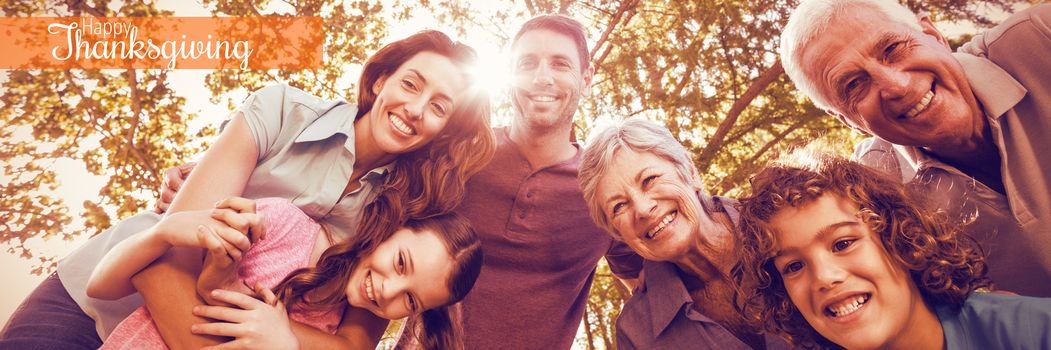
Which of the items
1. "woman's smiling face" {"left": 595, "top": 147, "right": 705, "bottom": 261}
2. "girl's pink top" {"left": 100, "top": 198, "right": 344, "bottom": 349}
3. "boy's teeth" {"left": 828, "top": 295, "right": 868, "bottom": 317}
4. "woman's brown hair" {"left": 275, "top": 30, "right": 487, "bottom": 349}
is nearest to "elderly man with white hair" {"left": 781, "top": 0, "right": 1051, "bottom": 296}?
"boy's teeth" {"left": 828, "top": 295, "right": 868, "bottom": 317}

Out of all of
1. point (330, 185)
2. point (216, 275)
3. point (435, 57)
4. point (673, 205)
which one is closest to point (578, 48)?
point (435, 57)

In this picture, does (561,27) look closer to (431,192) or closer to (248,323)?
(431,192)

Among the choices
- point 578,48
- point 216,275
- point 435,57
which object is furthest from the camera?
point 578,48

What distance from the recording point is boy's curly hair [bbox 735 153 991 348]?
7.15 ft

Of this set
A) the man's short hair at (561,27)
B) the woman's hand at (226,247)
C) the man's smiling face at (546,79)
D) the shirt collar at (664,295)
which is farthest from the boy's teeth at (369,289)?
the man's short hair at (561,27)

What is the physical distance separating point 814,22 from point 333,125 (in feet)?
7.66

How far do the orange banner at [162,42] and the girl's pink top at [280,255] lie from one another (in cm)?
437

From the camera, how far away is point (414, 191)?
9.88 ft

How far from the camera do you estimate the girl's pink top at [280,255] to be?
7.55ft

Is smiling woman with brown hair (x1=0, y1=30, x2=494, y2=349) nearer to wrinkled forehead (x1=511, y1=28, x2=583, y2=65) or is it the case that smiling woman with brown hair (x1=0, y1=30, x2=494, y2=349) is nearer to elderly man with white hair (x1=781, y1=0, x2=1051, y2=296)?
wrinkled forehead (x1=511, y1=28, x2=583, y2=65)

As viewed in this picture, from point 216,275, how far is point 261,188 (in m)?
0.54

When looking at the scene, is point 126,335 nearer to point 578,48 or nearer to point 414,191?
point 414,191

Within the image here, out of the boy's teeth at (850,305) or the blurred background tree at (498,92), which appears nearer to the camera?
the boy's teeth at (850,305)

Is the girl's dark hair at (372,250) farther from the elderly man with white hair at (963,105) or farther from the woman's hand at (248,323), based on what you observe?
the elderly man with white hair at (963,105)
